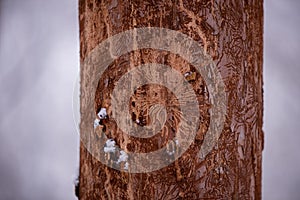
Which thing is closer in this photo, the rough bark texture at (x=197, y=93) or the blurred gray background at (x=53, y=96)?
the rough bark texture at (x=197, y=93)

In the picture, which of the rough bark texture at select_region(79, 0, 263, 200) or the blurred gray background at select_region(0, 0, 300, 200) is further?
the blurred gray background at select_region(0, 0, 300, 200)

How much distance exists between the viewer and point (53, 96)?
151 centimetres

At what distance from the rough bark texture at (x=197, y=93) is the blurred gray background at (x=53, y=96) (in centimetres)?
86

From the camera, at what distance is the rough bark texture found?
0.47 metres

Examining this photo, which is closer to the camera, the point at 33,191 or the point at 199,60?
the point at 199,60

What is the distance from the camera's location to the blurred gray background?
1326 millimetres

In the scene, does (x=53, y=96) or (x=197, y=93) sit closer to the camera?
(x=197, y=93)

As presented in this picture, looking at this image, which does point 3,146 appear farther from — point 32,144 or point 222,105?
point 222,105

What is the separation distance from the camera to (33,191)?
1522mm

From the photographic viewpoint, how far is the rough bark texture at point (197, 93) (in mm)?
465

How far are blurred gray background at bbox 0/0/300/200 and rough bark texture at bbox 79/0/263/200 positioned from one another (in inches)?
33.9

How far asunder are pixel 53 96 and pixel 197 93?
1122mm

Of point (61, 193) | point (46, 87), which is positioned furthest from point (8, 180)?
point (46, 87)

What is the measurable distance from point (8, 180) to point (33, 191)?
146 mm
